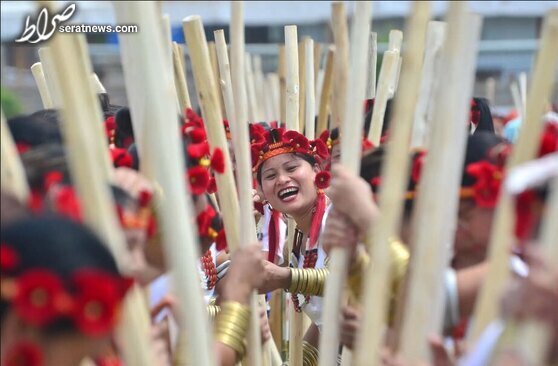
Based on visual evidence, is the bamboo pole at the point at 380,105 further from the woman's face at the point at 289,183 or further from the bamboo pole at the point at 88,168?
the bamboo pole at the point at 88,168

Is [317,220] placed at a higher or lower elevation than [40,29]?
lower

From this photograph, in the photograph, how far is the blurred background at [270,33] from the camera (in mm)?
8047

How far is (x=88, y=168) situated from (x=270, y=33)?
11579 mm

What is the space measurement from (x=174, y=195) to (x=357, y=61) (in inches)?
16.9

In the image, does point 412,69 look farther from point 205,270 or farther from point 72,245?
point 205,270

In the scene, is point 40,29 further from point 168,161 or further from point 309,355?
point 309,355

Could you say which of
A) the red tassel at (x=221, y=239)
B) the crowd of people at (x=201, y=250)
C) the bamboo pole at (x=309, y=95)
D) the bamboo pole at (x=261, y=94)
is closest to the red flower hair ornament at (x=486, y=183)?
the crowd of people at (x=201, y=250)

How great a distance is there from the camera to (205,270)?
2.80 metres

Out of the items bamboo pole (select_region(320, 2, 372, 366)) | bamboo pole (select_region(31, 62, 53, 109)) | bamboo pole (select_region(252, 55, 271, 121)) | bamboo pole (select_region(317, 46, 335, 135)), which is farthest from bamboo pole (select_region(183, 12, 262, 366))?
bamboo pole (select_region(252, 55, 271, 121))

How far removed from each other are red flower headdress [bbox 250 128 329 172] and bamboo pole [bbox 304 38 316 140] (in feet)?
0.82

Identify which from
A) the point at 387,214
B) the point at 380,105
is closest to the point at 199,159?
the point at 387,214

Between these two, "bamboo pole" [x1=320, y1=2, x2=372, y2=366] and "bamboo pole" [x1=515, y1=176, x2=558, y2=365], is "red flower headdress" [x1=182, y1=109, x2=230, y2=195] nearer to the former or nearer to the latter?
"bamboo pole" [x1=320, y1=2, x2=372, y2=366]

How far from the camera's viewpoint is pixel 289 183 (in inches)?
113

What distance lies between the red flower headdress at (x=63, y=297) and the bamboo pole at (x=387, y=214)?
0.33 meters
